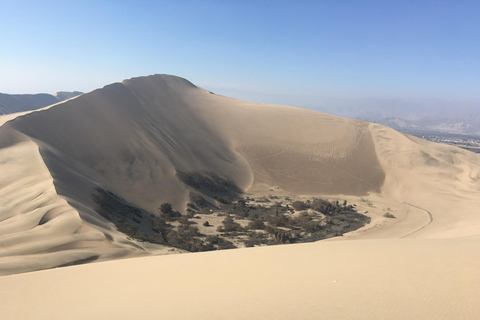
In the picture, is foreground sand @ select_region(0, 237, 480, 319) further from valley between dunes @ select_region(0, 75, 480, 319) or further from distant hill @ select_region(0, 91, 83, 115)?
distant hill @ select_region(0, 91, 83, 115)

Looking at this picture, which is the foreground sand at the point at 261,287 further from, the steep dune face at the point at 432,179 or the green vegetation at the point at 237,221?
the steep dune face at the point at 432,179

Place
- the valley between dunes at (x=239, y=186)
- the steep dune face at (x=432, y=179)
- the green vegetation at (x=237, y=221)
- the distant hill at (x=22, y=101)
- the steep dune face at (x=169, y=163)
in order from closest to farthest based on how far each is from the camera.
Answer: the valley between dunes at (x=239, y=186), the steep dune face at (x=169, y=163), the green vegetation at (x=237, y=221), the steep dune face at (x=432, y=179), the distant hill at (x=22, y=101)

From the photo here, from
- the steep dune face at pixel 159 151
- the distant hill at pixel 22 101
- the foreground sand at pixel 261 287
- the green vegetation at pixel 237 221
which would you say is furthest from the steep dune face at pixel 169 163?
the distant hill at pixel 22 101

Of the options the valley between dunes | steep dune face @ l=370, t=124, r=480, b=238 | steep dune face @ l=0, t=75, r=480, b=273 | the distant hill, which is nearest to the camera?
the valley between dunes

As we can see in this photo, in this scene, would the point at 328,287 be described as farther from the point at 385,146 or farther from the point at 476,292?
the point at 385,146

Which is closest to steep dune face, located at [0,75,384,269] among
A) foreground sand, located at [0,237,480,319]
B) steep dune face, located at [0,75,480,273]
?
steep dune face, located at [0,75,480,273]
